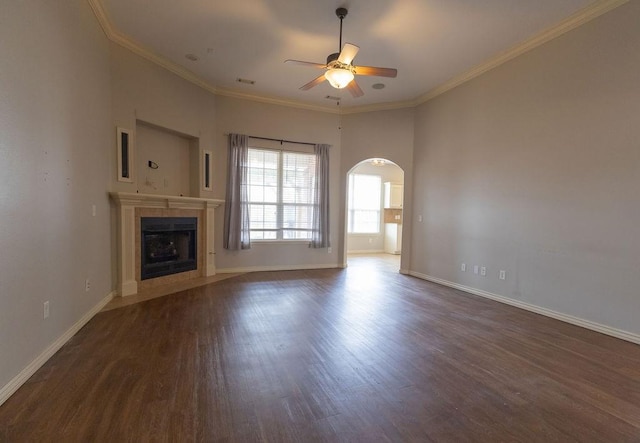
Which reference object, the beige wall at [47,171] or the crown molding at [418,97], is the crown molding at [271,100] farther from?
the beige wall at [47,171]

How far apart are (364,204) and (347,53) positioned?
659cm

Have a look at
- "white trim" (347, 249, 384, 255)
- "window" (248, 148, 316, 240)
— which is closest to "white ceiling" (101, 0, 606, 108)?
"window" (248, 148, 316, 240)

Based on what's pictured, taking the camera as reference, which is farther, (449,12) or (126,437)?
(449,12)

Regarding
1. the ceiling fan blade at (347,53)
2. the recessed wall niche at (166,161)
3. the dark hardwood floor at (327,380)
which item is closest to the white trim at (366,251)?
the recessed wall niche at (166,161)

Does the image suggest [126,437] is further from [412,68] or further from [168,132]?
[412,68]

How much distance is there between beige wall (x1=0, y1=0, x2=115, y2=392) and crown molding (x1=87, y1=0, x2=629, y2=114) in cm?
38

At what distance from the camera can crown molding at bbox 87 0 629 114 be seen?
3244 millimetres

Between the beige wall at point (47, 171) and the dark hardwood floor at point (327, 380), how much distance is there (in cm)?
39

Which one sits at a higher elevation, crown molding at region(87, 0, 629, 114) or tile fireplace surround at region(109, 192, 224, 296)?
crown molding at region(87, 0, 629, 114)

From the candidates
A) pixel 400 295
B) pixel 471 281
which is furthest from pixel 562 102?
pixel 400 295

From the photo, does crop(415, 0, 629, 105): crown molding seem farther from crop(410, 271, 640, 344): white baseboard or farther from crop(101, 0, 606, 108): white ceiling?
crop(410, 271, 640, 344): white baseboard

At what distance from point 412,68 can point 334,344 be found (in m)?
4.16

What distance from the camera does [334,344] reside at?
8.96ft

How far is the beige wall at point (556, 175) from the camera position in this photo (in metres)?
3.03
